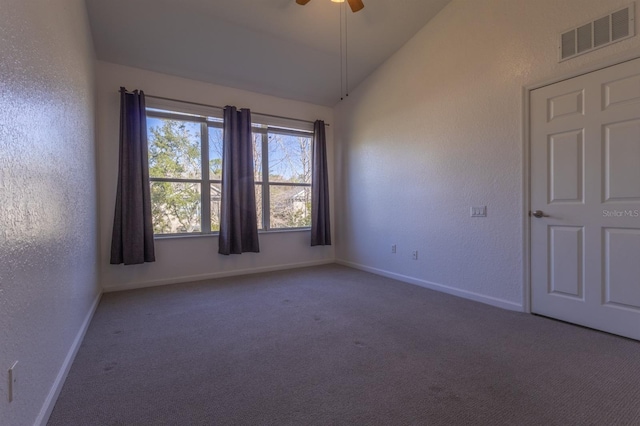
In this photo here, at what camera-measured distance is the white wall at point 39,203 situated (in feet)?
3.88

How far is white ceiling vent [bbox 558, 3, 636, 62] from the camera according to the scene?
237 centimetres

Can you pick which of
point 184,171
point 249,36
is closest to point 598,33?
point 249,36

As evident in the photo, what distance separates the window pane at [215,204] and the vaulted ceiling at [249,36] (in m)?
1.55

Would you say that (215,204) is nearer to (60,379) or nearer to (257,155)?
(257,155)

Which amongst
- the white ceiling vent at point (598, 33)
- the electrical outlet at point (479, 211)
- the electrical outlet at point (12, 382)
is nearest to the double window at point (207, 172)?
the electrical outlet at point (479, 211)

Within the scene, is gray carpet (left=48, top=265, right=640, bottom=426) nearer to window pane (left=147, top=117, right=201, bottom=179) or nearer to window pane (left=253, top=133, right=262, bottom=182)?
window pane (left=147, top=117, right=201, bottom=179)

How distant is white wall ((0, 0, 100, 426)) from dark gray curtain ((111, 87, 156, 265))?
1.29m

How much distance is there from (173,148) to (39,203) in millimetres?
3046

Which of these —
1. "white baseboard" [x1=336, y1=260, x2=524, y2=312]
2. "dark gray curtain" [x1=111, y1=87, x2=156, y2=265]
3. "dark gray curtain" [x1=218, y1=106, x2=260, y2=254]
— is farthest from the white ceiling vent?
"dark gray curtain" [x1=111, y1=87, x2=156, y2=265]

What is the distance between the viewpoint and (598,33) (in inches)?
99.0

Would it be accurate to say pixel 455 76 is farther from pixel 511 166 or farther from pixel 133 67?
pixel 133 67

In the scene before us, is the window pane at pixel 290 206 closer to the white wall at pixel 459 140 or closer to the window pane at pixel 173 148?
the white wall at pixel 459 140

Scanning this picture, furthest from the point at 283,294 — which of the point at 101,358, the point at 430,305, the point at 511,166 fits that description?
the point at 511,166

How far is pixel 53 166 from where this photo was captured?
1.84m
